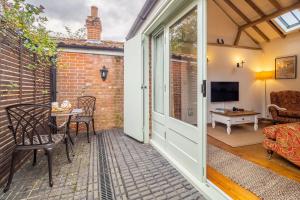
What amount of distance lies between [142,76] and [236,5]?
439 cm

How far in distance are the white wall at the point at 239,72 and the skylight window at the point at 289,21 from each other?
109cm

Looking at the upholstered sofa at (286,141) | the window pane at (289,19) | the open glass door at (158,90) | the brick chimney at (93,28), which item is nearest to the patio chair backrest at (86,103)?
the brick chimney at (93,28)

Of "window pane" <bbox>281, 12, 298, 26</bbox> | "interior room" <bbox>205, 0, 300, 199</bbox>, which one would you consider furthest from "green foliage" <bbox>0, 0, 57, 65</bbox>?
"window pane" <bbox>281, 12, 298, 26</bbox>

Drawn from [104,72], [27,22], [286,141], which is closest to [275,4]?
[286,141]

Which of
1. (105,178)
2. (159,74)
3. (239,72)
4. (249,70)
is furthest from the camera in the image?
(249,70)

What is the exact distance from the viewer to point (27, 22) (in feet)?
7.94

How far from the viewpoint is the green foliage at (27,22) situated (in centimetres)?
213

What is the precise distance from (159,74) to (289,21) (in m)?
5.20

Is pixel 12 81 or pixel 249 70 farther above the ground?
pixel 249 70

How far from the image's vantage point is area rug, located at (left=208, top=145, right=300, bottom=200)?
1913 millimetres

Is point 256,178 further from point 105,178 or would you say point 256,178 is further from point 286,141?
point 105,178

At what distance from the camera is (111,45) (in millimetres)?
4781

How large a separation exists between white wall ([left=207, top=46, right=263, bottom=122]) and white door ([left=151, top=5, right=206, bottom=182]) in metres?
3.08

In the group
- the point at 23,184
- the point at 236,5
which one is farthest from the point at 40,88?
the point at 236,5
